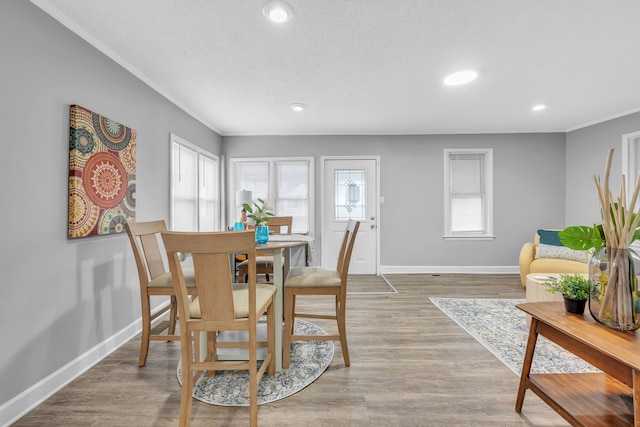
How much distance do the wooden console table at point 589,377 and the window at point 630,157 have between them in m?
3.77

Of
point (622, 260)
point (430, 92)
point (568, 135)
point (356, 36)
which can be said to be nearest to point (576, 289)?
point (622, 260)

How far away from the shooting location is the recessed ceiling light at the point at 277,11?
5.92 feet

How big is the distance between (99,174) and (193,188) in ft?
5.93

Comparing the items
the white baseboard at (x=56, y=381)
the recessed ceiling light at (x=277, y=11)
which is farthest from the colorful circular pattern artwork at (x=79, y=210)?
the recessed ceiling light at (x=277, y=11)

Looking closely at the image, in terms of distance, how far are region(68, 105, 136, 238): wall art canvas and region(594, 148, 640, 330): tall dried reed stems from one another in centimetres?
300

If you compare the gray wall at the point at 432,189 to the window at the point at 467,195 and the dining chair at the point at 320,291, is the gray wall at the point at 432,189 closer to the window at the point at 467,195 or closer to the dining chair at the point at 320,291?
the window at the point at 467,195

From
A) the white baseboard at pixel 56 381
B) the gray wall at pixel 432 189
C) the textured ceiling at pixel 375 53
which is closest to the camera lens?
the white baseboard at pixel 56 381

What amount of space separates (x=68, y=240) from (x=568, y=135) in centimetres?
666

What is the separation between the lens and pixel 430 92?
324 centimetres

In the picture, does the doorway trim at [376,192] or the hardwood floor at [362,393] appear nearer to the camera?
the hardwood floor at [362,393]

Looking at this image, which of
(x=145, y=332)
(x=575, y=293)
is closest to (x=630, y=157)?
(x=575, y=293)

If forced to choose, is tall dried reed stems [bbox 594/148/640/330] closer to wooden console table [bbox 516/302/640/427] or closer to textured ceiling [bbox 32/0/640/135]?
wooden console table [bbox 516/302/640/427]

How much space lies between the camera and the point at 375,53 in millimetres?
2404

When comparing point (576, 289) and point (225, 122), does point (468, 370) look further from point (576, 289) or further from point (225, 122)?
point (225, 122)
